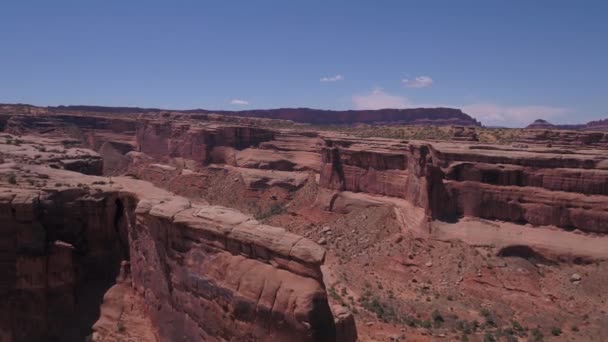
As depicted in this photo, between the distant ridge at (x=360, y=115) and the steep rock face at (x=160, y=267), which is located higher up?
the distant ridge at (x=360, y=115)

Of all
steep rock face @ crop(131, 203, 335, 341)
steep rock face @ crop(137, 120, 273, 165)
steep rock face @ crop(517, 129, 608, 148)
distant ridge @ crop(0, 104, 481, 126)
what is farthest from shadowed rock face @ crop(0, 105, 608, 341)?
distant ridge @ crop(0, 104, 481, 126)

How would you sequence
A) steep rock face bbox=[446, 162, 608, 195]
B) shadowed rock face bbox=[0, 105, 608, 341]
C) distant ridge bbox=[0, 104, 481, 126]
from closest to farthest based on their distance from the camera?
shadowed rock face bbox=[0, 105, 608, 341] → steep rock face bbox=[446, 162, 608, 195] → distant ridge bbox=[0, 104, 481, 126]

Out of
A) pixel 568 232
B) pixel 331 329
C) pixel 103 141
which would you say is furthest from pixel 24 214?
pixel 103 141

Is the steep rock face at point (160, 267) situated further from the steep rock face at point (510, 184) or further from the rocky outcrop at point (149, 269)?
the steep rock face at point (510, 184)

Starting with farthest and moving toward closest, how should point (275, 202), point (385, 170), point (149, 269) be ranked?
1. point (275, 202)
2. point (385, 170)
3. point (149, 269)

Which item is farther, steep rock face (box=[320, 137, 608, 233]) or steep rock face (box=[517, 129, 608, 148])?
steep rock face (box=[517, 129, 608, 148])

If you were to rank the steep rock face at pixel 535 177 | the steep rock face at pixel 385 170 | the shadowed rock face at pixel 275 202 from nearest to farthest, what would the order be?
the shadowed rock face at pixel 275 202 → the steep rock face at pixel 535 177 → the steep rock face at pixel 385 170

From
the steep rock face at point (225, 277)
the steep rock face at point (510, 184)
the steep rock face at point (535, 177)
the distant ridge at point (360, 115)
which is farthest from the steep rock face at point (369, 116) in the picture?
the steep rock face at point (225, 277)

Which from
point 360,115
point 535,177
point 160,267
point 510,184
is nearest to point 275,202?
point 510,184

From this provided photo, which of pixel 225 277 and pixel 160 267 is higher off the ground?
pixel 225 277

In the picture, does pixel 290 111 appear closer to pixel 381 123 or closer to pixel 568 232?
pixel 381 123

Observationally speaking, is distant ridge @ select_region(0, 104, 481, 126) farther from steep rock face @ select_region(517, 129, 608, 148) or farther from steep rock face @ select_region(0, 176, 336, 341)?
steep rock face @ select_region(0, 176, 336, 341)

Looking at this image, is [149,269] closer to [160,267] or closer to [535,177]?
[160,267]
